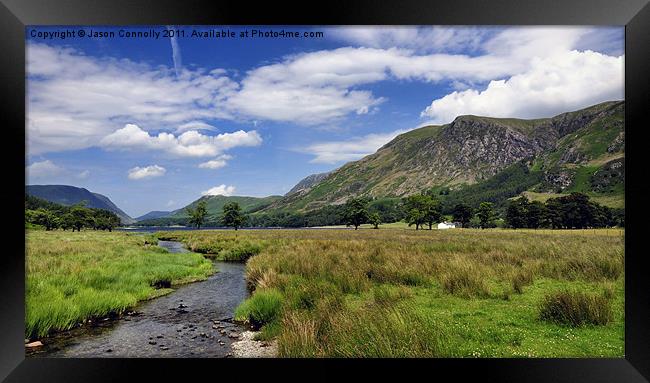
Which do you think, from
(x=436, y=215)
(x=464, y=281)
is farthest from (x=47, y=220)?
(x=436, y=215)

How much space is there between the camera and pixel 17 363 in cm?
461

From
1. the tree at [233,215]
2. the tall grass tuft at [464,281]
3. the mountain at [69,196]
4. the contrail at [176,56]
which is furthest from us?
the tree at [233,215]

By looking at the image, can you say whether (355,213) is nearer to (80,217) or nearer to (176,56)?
(80,217)

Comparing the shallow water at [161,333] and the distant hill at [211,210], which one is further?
the distant hill at [211,210]

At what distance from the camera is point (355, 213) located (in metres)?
28.8

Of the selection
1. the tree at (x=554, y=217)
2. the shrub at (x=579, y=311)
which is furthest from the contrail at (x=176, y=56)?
the tree at (x=554, y=217)

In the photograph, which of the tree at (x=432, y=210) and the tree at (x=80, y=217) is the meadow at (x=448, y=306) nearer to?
the tree at (x=80, y=217)

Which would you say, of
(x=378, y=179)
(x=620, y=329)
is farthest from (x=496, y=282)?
(x=378, y=179)

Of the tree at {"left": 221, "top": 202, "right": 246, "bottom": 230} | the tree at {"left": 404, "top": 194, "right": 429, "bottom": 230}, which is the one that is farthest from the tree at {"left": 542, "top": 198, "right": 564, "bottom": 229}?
the tree at {"left": 221, "top": 202, "right": 246, "bottom": 230}

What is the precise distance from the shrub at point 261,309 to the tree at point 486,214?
22.5 m

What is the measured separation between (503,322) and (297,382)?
3.22m
